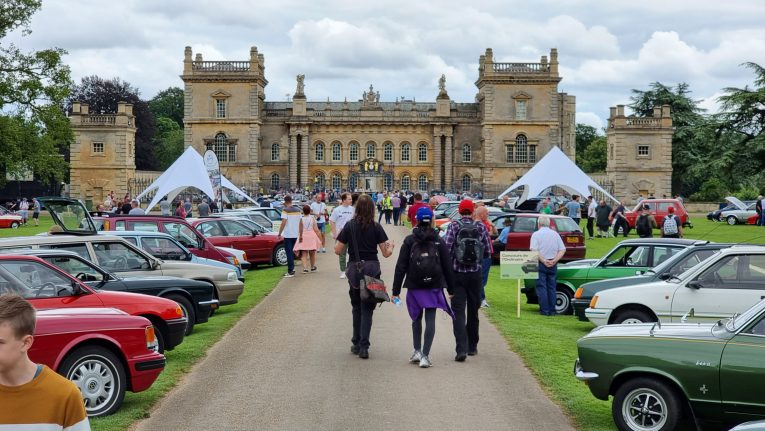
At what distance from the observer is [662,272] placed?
47.4 ft

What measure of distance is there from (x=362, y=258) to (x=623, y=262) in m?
6.41

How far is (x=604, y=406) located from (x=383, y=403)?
7.80 feet

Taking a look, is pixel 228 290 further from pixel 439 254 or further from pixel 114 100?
pixel 114 100

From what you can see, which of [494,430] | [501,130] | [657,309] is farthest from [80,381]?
[501,130]

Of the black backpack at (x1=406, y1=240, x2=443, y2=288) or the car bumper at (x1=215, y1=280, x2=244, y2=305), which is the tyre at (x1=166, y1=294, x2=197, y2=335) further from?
the black backpack at (x1=406, y1=240, x2=443, y2=288)

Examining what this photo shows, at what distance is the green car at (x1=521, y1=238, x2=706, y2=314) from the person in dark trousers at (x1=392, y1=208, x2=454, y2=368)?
5910 millimetres

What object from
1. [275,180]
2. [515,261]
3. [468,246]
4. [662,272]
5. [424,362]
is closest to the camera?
[424,362]

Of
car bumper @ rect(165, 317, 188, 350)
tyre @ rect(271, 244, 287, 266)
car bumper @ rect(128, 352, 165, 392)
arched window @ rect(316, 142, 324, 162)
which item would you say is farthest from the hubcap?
arched window @ rect(316, 142, 324, 162)

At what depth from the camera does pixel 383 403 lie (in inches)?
388

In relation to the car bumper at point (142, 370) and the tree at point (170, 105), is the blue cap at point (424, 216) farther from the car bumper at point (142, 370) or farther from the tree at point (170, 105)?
the tree at point (170, 105)

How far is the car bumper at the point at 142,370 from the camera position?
31.1 feet

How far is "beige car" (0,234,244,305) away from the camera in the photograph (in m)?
13.5

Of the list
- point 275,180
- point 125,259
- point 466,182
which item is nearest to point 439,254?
point 125,259

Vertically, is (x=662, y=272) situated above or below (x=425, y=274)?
below
